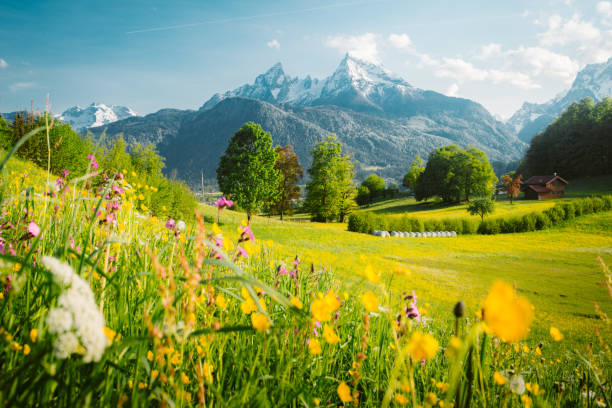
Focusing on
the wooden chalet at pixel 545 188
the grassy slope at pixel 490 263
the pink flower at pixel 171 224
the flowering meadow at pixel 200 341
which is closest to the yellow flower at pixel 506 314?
the flowering meadow at pixel 200 341

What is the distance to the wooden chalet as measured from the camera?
4738 centimetres

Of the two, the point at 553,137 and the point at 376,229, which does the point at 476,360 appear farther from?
the point at 553,137

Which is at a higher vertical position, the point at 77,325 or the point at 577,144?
the point at 577,144

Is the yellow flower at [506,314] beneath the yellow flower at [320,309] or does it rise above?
above

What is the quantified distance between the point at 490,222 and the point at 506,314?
3588cm

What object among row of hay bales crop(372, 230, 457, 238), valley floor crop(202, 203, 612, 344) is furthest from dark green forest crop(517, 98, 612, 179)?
row of hay bales crop(372, 230, 457, 238)

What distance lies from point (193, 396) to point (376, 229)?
92.3 feet

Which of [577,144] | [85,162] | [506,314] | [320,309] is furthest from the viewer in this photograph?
[577,144]

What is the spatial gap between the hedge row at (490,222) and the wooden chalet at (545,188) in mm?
16147

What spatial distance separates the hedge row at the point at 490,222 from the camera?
29.0 meters

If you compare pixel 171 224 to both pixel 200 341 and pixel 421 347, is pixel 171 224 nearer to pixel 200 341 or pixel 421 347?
pixel 200 341

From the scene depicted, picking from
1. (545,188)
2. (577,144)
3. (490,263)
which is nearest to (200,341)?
(490,263)

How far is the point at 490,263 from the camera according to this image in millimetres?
16469

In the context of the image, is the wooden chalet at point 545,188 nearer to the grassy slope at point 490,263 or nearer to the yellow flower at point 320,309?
the grassy slope at point 490,263
